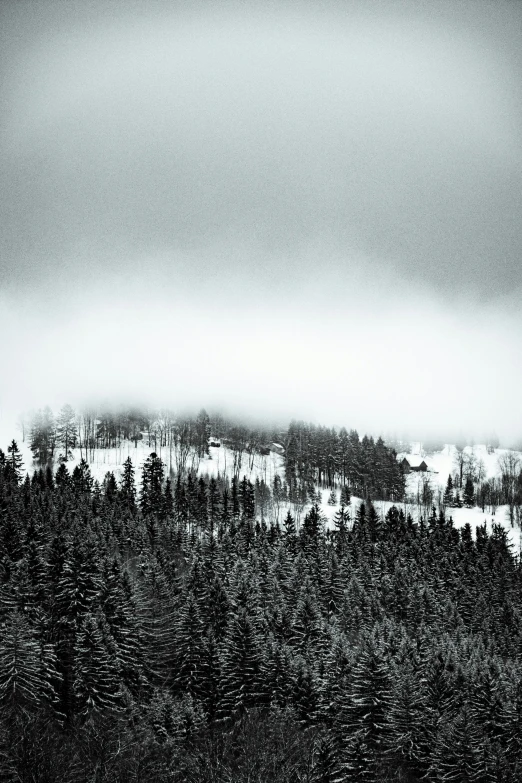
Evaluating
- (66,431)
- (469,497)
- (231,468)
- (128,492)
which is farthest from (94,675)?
(469,497)

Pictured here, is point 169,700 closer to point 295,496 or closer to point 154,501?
point 154,501

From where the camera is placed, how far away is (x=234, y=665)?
44812 mm

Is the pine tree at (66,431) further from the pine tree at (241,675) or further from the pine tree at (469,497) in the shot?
the pine tree at (469,497)

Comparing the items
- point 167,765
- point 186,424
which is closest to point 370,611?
point 167,765

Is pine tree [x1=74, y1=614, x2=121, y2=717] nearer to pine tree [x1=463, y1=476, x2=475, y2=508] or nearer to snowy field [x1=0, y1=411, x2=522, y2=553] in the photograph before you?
snowy field [x1=0, y1=411, x2=522, y2=553]

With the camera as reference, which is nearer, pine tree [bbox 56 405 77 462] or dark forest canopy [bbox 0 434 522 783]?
dark forest canopy [bbox 0 434 522 783]

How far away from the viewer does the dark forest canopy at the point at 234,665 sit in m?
30.9

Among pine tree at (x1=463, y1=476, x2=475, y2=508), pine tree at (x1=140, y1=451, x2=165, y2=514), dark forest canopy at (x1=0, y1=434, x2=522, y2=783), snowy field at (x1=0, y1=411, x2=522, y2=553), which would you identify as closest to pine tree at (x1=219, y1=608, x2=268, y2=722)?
dark forest canopy at (x1=0, y1=434, x2=522, y2=783)

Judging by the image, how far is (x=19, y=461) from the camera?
139m

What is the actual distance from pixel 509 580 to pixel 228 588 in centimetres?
6014

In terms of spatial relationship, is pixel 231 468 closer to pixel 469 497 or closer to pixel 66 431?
pixel 66 431

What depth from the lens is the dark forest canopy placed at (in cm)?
3091

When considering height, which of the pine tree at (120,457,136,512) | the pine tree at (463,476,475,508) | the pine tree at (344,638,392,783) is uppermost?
the pine tree at (120,457,136,512)

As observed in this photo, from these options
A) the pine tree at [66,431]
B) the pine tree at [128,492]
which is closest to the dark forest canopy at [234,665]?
the pine tree at [128,492]
